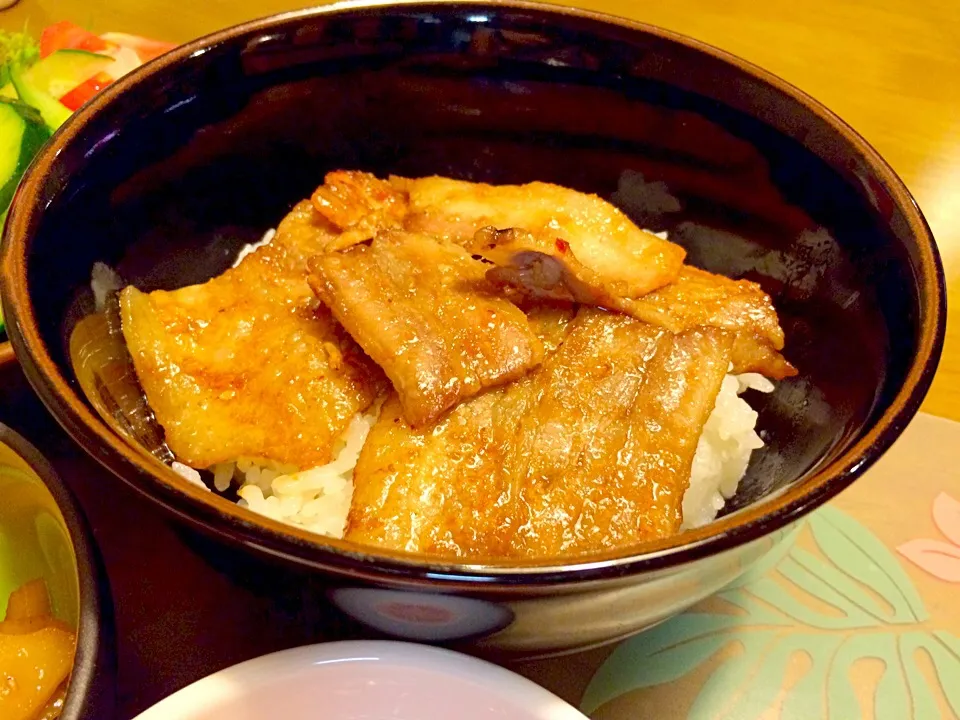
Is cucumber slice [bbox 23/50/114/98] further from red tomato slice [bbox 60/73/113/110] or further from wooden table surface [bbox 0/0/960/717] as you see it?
wooden table surface [bbox 0/0/960/717]

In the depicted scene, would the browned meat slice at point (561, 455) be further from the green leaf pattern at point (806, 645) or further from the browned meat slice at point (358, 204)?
the browned meat slice at point (358, 204)

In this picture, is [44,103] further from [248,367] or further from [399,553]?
[399,553]

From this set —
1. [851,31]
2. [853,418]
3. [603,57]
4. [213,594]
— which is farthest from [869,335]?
[851,31]

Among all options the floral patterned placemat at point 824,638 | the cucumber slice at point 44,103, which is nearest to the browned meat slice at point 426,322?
the floral patterned placemat at point 824,638

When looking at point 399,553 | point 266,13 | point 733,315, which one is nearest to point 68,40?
point 266,13

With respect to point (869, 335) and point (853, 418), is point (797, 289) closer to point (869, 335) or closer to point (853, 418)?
point (869, 335)
